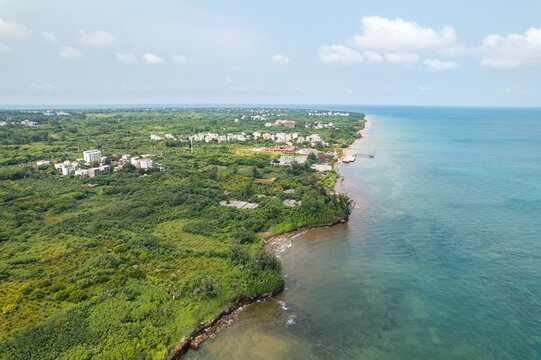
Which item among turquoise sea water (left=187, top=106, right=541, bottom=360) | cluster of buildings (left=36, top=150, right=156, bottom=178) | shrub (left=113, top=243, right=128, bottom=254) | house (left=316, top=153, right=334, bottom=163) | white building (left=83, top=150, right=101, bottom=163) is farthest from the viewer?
house (left=316, top=153, right=334, bottom=163)

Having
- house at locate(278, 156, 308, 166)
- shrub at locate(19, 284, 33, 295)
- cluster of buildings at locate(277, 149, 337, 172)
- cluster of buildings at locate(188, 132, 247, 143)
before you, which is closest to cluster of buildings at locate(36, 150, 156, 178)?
house at locate(278, 156, 308, 166)

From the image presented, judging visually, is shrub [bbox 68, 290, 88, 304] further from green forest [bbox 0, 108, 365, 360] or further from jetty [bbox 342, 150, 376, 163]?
jetty [bbox 342, 150, 376, 163]

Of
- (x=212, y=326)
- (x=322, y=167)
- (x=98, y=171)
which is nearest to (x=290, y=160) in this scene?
(x=322, y=167)

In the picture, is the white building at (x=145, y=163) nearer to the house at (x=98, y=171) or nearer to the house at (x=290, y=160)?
the house at (x=98, y=171)

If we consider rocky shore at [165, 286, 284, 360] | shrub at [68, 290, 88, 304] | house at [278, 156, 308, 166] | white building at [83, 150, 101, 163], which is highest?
white building at [83, 150, 101, 163]

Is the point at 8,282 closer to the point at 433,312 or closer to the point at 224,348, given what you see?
the point at 224,348
